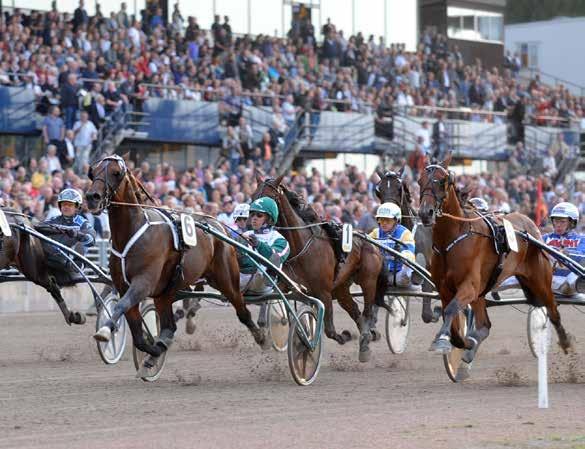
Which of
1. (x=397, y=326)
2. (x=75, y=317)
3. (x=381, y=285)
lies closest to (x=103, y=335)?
(x=75, y=317)

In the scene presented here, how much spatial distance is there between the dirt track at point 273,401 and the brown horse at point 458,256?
1.75 feet

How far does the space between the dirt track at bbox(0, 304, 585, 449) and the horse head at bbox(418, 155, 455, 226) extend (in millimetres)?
1298

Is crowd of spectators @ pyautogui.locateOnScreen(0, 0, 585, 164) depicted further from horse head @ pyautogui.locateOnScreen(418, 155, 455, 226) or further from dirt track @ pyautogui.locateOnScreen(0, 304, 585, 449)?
horse head @ pyautogui.locateOnScreen(418, 155, 455, 226)

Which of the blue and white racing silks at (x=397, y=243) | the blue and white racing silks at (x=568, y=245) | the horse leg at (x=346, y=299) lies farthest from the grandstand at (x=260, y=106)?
the blue and white racing silks at (x=568, y=245)

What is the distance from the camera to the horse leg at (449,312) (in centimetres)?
961

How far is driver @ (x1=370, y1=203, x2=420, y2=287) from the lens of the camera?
490 inches

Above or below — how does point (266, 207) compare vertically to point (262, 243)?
above

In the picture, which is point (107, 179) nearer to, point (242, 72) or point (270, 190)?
point (270, 190)

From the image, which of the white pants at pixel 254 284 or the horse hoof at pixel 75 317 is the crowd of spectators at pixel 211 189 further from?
the white pants at pixel 254 284

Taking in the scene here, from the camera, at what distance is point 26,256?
39.6 feet

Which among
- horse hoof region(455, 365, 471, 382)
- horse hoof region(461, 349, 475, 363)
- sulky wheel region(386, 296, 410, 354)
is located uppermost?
horse hoof region(461, 349, 475, 363)

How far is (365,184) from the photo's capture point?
23.9 metres

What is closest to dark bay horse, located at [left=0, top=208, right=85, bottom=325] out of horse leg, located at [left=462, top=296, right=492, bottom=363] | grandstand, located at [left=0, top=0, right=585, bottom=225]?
horse leg, located at [left=462, top=296, right=492, bottom=363]

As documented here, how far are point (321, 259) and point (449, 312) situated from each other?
6.55ft
